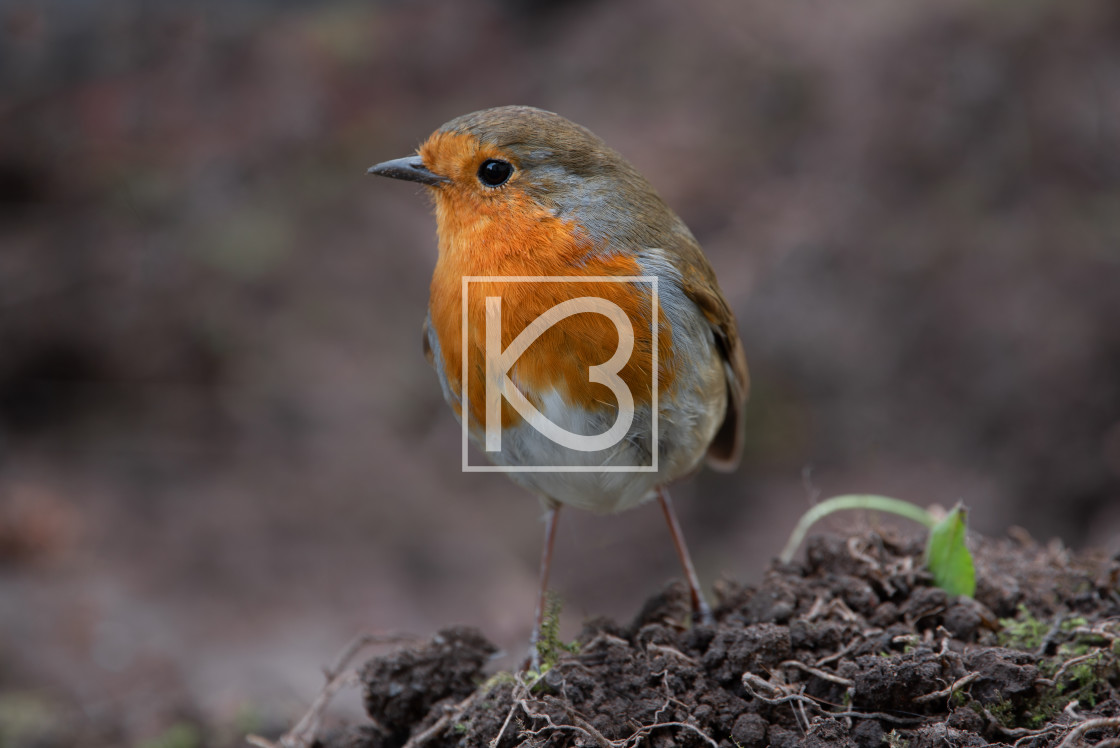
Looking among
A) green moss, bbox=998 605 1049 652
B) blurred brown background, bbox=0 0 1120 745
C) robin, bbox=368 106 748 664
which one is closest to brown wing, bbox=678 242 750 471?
robin, bbox=368 106 748 664

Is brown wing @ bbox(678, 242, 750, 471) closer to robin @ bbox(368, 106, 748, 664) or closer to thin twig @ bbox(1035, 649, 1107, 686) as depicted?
robin @ bbox(368, 106, 748, 664)

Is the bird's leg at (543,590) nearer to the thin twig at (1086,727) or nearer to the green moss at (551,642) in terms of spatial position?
the green moss at (551,642)

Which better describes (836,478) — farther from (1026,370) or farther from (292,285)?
(292,285)

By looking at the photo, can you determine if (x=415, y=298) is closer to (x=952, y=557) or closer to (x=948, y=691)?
(x=952, y=557)

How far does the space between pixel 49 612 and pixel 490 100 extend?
14.1 feet

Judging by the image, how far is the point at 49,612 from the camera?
15.4 feet

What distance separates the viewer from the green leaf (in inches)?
101

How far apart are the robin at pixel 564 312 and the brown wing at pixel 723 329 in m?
0.01

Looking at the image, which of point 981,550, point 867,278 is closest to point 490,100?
point 867,278

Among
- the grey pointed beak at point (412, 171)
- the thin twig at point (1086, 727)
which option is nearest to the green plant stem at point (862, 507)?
Answer: the thin twig at point (1086, 727)

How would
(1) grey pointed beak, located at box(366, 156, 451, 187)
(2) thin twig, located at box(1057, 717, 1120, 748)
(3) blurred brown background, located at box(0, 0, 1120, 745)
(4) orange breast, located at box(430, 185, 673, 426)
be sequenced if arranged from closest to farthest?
(2) thin twig, located at box(1057, 717, 1120, 748) → (4) orange breast, located at box(430, 185, 673, 426) → (1) grey pointed beak, located at box(366, 156, 451, 187) → (3) blurred brown background, located at box(0, 0, 1120, 745)

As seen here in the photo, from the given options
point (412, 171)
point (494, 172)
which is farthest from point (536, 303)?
point (412, 171)

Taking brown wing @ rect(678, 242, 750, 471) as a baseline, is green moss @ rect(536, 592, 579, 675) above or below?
below

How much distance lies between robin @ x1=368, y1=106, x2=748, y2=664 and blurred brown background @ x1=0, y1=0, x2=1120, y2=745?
83.4 inches
